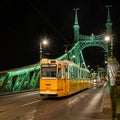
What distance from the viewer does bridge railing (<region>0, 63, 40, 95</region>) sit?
33094 mm

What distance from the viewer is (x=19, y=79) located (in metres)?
40.9

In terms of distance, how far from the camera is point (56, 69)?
80.6 feet

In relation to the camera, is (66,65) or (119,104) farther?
(66,65)

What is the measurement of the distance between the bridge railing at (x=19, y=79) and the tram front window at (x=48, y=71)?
7772 mm

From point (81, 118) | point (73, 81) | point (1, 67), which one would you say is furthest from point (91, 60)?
point (81, 118)

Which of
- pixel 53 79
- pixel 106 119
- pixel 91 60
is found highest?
pixel 91 60

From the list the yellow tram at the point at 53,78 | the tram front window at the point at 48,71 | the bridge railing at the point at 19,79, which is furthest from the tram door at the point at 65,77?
the bridge railing at the point at 19,79

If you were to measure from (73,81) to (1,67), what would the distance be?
50.1ft

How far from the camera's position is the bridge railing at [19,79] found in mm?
33094

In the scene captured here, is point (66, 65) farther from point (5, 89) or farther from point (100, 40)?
point (100, 40)

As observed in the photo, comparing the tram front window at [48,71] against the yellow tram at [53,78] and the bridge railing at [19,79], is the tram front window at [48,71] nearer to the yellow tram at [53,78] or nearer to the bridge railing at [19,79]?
the yellow tram at [53,78]

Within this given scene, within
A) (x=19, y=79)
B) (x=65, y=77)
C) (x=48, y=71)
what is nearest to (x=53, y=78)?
(x=48, y=71)

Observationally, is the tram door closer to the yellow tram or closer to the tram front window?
the yellow tram

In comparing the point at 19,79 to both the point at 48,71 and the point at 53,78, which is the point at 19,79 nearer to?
the point at 48,71
